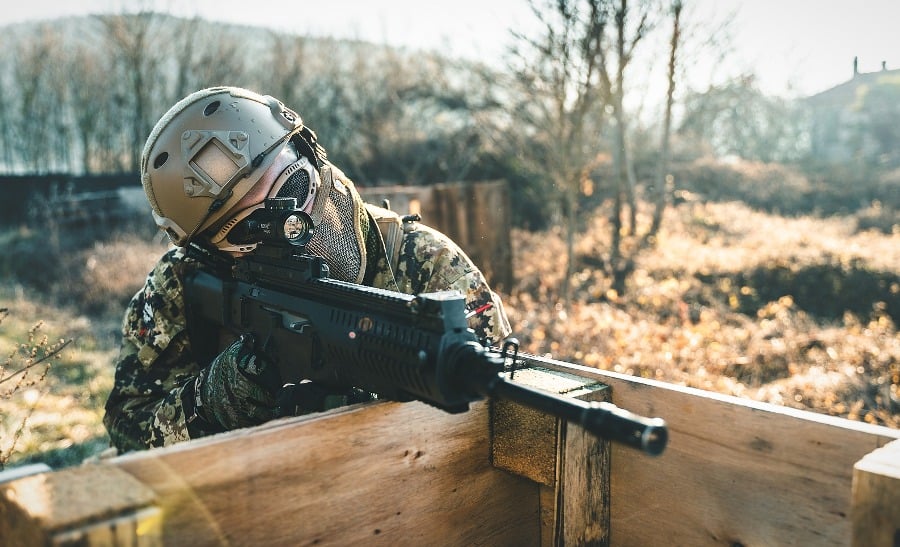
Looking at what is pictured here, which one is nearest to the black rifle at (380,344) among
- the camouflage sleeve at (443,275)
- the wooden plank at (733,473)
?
the wooden plank at (733,473)

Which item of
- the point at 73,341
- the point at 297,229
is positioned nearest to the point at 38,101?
the point at 73,341

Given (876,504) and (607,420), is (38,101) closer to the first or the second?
(607,420)

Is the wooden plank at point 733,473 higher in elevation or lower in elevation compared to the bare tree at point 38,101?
lower

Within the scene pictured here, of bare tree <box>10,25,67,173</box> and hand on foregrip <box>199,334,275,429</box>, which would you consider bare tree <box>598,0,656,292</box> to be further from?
bare tree <box>10,25,67,173</box>

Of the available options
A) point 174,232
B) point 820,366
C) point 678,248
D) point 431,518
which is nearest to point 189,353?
point 174,232

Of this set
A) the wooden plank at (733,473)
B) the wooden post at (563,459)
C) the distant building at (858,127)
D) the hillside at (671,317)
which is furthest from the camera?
the distant building at (858,127)

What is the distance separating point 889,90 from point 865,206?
26.6ft

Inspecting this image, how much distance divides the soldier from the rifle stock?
183mm

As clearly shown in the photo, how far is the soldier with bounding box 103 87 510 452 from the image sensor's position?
253cm

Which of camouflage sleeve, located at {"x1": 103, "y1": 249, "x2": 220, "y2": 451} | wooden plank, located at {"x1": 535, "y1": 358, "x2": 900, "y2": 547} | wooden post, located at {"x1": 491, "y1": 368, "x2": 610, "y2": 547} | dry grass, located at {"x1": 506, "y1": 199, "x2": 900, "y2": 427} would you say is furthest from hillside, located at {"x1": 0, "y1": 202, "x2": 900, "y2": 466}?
wooden plank, located at {"x1": 535, "y1": 358, "x2": 900, "y2": 547}

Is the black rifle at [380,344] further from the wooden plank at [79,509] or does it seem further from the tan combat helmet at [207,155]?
the wooden plank at [79,509]

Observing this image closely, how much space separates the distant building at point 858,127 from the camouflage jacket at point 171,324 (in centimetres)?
2522

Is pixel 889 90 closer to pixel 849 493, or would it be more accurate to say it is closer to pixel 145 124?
pixel 145 124

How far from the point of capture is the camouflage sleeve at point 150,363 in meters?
2.77
